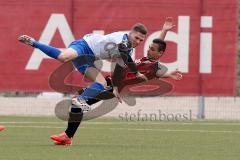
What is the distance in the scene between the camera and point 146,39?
20031mm

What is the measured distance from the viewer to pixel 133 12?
66.2 ft

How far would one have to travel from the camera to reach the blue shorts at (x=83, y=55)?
1234cm

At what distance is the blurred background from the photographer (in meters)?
19.9

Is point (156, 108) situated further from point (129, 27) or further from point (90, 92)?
point (90, 92)

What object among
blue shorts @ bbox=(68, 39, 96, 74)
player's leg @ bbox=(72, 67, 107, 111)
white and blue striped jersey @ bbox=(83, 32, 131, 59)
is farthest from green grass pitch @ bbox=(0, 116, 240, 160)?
white and blue striped jersey @ bbox=(83, 32, 131, 59)

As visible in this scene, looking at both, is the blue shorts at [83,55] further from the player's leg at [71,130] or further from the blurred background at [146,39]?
the blurred background at [146,39]

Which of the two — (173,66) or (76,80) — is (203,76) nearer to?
(173,66)

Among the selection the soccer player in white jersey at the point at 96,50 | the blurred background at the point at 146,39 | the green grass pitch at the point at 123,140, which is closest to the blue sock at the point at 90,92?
the soccer player in white jersey at the point at 96,50

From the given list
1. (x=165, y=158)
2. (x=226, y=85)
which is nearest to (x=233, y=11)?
(x=226, y=85)
